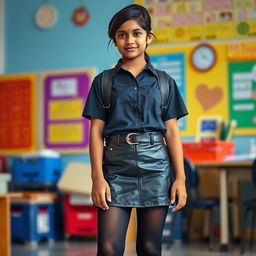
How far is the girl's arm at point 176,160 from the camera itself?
1.68 m

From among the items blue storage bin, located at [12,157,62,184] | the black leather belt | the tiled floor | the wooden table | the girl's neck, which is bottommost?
the tiled floor

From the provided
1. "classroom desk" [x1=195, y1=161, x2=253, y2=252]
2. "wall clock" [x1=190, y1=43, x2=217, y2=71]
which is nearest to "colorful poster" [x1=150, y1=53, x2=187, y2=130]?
"wall clock" [x1=190, y1=43, x2=217, y2=71]

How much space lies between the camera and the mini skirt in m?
1.64

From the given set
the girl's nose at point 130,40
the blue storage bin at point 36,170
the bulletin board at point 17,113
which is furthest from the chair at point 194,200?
the girl's nose at point 130,40

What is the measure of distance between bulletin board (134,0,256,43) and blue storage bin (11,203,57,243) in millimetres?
1895

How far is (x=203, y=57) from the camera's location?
5.14 m

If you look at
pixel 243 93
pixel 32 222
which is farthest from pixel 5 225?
pixel 243 93

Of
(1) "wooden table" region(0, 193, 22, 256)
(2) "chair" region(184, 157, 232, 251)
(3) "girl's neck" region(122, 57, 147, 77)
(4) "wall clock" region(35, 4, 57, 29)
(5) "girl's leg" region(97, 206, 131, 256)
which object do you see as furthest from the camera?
(4) "wall clock" region(35, 4, 57, 29)

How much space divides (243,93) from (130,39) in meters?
3.50

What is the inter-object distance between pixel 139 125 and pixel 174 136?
126 mm

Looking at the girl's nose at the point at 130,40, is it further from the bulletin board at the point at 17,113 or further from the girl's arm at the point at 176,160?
the bulletin board at the point at 17,113

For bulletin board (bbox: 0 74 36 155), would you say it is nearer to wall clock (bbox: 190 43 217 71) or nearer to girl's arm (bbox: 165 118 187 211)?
wall clock (bbox: 190 43 217 71)

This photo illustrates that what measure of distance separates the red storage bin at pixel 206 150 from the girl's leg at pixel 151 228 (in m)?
2.99

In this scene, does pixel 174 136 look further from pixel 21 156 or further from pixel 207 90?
pixel 21 156
